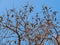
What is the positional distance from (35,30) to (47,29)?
2.20ft

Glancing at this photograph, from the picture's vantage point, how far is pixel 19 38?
1275cm

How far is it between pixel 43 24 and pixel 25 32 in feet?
3.58

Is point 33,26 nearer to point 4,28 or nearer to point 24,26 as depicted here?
point 24,26

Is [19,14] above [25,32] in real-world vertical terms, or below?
above

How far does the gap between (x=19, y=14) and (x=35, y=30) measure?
1.25m

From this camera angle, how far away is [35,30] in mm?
12977

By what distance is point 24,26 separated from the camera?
42.2 feet

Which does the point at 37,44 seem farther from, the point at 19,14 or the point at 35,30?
the point at 19,14

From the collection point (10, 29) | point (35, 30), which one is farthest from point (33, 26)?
point (10, 29)

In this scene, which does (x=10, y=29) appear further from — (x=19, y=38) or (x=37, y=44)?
(x=37, y=44)

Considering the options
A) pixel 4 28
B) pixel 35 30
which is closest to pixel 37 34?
pixel 35 30

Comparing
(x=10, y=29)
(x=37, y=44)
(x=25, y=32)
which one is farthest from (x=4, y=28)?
(x=37, y=44)

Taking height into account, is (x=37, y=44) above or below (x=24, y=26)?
below

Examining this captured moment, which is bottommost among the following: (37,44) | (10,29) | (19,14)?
(37,44)
